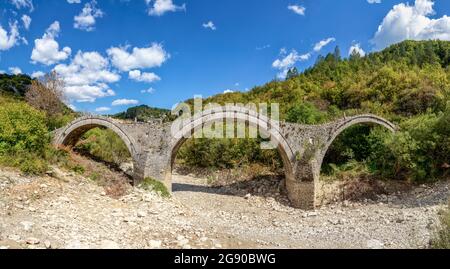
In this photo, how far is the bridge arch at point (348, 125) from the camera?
1623 cm

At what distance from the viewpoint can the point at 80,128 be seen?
18797 mm

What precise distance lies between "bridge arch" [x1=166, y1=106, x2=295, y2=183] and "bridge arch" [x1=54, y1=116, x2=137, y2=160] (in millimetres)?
2708

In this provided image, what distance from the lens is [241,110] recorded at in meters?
15.6

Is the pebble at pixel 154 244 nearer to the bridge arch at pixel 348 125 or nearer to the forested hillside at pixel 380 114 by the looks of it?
the bridge arch at pixel 348 125

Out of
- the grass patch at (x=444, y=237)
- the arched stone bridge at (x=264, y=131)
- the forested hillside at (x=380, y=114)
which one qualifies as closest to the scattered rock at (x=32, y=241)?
the arched stone bridge at (x=264, y=131)

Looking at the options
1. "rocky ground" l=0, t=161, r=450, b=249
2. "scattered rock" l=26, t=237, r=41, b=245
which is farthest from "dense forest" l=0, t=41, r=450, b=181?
"scattered rock" l=26, t=237, r=41, b=245

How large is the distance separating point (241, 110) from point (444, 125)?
9.20 m

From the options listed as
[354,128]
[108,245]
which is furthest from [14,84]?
[108,245]

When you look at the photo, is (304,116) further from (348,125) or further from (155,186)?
(155,186)

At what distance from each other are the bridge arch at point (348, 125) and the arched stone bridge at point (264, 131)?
0.29ft
